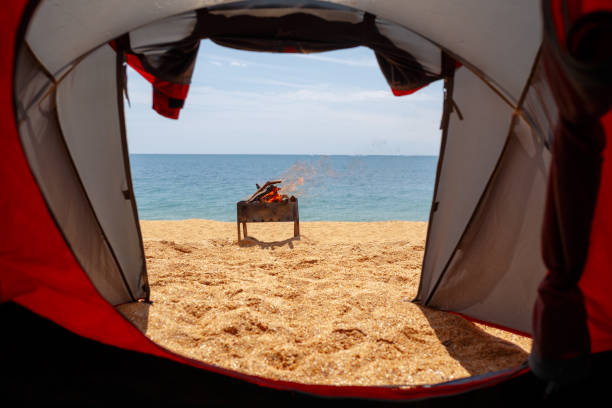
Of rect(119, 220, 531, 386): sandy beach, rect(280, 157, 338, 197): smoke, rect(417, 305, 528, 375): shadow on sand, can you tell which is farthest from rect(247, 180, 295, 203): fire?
rect(417, 305, 528, 375): shadow on sand

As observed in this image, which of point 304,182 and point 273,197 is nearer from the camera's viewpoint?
point 273,197

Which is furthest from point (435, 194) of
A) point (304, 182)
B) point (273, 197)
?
point (304, 182)

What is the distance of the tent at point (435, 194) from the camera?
132cm

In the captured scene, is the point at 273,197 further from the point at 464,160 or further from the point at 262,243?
the point at 464,160

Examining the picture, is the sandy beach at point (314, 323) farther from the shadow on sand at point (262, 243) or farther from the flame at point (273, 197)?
the flame at point (273, 197)

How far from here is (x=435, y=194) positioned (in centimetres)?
304

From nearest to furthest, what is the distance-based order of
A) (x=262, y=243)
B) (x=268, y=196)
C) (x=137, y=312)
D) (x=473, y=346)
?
(x=473, y=346) < (x=137, y=312) < (x=262, y=243) < (x=268, y=196)

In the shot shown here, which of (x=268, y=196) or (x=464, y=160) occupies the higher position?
(x=464, y=160)

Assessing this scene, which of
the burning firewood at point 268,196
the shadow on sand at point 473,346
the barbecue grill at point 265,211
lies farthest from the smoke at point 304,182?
the shadow on sand at point 473,346

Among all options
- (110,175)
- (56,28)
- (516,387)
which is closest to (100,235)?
(110,175)

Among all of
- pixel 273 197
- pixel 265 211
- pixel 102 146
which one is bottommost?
pixel 265 211

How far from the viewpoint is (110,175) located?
9.46 feet

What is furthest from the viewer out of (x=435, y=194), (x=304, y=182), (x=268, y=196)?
(x=304, y=182)

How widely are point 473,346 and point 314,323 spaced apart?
1064mm
